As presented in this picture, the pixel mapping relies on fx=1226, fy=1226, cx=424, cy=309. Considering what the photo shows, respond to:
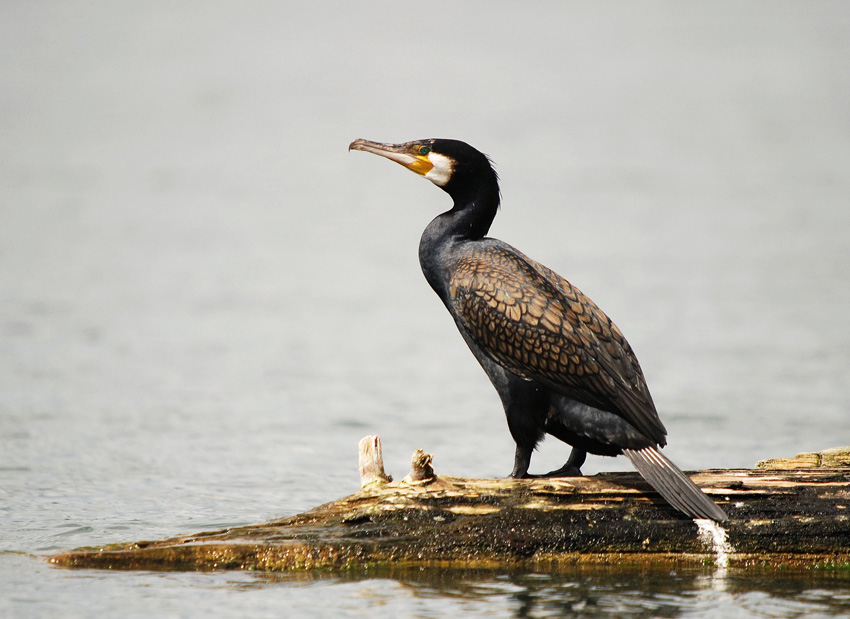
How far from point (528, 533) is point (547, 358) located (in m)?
1.02

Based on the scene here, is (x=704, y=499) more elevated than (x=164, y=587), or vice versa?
(x=704, y=499)

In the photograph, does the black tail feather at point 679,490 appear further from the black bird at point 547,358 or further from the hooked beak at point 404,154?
the hooked beak at point 404,154

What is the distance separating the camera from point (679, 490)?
262 inches

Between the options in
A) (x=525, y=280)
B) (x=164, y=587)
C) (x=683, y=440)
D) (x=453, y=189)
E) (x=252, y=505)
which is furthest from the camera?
(x=683, y=440)

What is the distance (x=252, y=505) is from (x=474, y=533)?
342cm

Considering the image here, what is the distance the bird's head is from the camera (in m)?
7.91

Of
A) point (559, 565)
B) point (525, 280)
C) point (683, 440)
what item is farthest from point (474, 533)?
point (683, 440)

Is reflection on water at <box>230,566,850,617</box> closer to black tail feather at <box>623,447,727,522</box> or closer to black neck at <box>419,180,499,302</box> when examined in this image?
black tail feather at <box>623,447,727,522</box>

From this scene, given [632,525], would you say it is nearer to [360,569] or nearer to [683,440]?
[360,569]

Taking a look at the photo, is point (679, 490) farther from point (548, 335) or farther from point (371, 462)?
point (371, 462)

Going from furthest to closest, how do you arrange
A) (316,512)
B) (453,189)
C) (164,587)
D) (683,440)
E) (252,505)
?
(683,440)
(252,505)
(453,189)
(316,512)
(164,587)

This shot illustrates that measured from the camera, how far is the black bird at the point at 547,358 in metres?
6.96

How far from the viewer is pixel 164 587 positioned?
6.47m

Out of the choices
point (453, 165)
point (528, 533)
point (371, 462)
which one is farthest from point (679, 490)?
point (453, 165)
